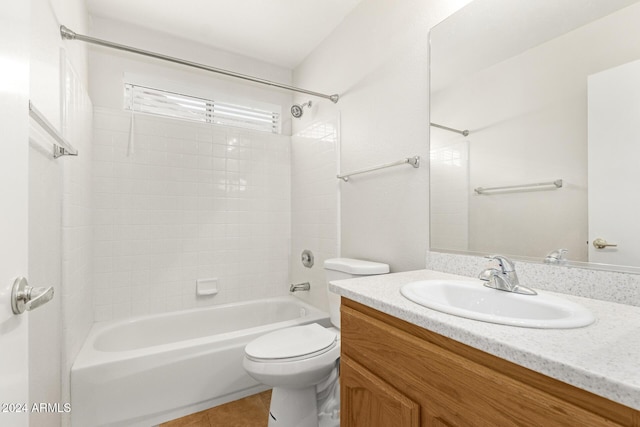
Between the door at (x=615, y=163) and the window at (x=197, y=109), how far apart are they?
2.27m

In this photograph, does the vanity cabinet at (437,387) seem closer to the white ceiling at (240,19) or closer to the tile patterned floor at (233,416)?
the tile patterned floor at (233,416)

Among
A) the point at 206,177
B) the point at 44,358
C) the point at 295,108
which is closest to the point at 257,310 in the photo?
the point at 206,177

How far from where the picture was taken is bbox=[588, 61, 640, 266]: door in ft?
2.64

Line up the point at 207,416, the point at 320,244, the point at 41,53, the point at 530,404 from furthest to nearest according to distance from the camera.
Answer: the point at 320,244 → the point at 207,416 → the point at 41,53 → the point at 530,404

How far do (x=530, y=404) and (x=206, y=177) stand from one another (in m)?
2.37

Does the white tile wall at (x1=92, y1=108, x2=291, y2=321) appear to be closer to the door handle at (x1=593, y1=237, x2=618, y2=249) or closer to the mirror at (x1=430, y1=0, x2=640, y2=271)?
the mirror at (x1=430, y1=0, x2=640, y2=271)

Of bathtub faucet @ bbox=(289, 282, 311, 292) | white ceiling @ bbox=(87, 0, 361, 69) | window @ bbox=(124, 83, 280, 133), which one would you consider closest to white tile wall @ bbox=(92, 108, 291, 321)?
window @ bbox=(124, 83, 280, 133)

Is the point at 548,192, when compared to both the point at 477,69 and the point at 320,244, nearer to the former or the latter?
the point at 477,69

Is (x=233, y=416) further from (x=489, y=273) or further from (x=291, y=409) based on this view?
(x=489, y=273)

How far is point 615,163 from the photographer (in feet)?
2.75

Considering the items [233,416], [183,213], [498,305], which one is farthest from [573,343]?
[183,213]

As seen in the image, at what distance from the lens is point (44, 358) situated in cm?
112

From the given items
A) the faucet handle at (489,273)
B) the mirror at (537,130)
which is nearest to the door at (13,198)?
the faucet handle at (489,273)

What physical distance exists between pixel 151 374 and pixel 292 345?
771mm
